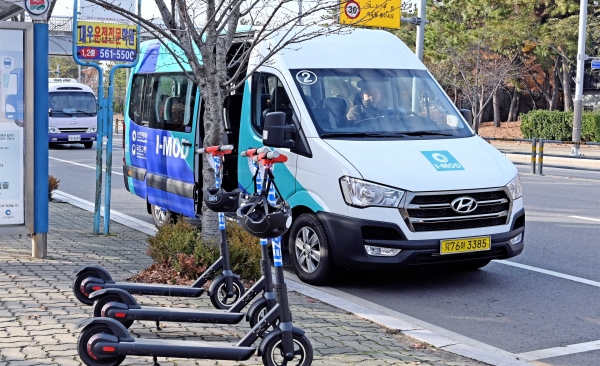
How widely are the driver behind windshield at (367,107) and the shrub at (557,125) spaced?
32.4 meters

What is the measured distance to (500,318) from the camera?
721 cm

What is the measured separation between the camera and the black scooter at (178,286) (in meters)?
6.35

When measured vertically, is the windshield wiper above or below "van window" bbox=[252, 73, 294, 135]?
below

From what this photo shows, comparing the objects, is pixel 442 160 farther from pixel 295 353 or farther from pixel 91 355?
pixel 91 355

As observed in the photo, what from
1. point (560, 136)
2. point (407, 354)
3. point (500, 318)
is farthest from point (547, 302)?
point (560, 136)

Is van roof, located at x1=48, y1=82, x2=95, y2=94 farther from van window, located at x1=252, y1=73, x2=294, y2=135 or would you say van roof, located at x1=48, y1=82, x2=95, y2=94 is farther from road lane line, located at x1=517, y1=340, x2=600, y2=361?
road lane line, located at x1=517, y1=340, x2=600, y2=361

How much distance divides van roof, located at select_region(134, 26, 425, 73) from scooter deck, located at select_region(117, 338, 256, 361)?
14.9ft

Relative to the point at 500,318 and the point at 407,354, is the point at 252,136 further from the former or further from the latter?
the point at 407,354

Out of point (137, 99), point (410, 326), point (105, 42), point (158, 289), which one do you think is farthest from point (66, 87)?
point (410, 326)

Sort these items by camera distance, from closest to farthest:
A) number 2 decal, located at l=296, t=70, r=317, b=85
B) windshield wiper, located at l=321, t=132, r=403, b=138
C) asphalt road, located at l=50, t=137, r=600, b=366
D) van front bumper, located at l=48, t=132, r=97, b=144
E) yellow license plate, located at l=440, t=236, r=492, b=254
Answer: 1. asphalt road, located at l=50, t=137, r=600, b=366
2. yellow license plate, located at l=440, t=236, r=492, b=254
3. windshield wiper, located at l=321, t=132, r=403, b=138
4. number 2 decal, located at l=296, t=70, r=317, b=85
5. van front bumper, located at l=48, t=132, r=97, b=144

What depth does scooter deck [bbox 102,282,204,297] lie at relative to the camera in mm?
6312

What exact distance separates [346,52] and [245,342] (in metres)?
4.96

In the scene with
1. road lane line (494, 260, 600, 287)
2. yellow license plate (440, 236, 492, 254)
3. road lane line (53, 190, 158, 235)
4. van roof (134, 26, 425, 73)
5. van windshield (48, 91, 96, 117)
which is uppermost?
van roof (134, 26, 425, 73)

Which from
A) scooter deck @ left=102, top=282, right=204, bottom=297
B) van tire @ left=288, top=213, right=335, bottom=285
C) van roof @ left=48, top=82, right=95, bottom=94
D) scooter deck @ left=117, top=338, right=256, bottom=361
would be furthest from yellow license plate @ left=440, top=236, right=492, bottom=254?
van roof @ left=48, top=82, right=95, bottom=94
